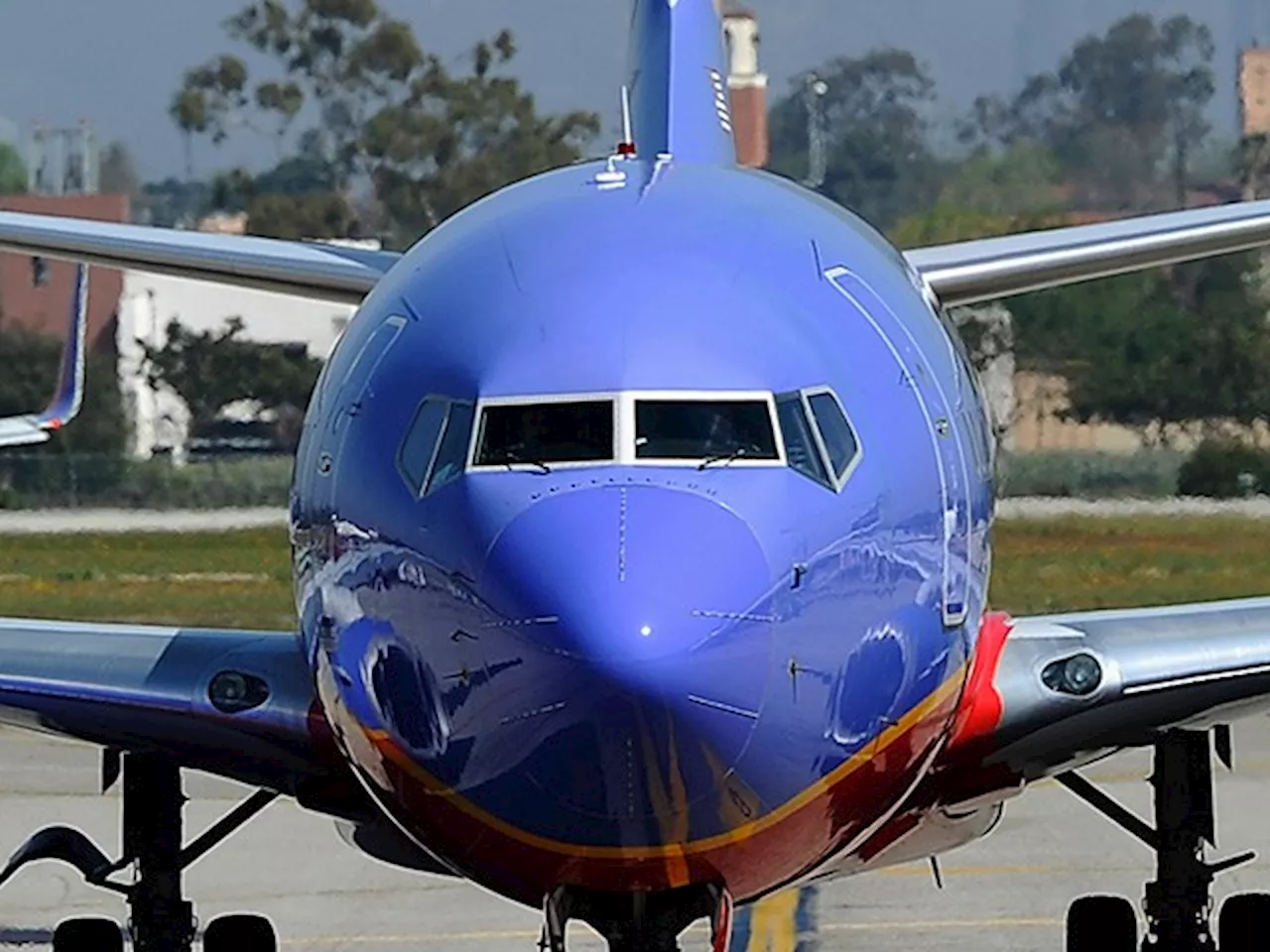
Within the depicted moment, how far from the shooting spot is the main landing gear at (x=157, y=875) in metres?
14.3

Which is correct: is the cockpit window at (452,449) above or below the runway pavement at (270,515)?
above

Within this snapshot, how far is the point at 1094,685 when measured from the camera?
12.4m

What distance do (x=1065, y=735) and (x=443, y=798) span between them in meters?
3.39

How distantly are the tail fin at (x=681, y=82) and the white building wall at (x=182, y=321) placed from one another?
1638 inches

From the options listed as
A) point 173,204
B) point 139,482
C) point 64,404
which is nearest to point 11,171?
point 173,204

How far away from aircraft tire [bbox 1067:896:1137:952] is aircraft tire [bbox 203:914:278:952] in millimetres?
3875

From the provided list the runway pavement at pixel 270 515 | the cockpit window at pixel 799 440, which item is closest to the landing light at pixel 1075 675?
the cockpit window at pixel 799 440

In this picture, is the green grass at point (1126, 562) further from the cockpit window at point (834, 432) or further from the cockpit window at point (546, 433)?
the cockpit window at point (546, 433)

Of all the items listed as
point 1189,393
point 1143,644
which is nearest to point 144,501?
point 1189,393

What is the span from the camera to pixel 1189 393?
1944 inches

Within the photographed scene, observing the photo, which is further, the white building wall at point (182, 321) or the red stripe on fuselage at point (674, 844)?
the white building wall at point (182, 321)

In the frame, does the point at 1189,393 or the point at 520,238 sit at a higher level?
the point at 520,238

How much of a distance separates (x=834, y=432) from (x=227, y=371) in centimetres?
5231

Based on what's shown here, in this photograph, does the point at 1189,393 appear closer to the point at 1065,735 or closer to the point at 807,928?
the point at 807,928
